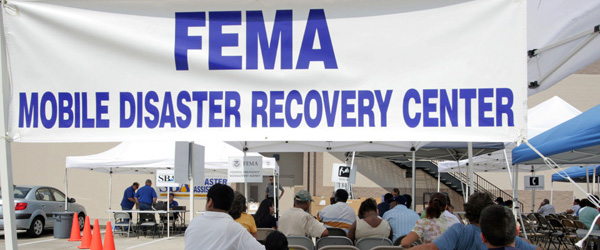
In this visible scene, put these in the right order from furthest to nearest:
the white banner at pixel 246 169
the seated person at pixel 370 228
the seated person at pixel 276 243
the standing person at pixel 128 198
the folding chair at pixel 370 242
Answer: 1. the standing person at pixel 128 198
2. the white banner at pixel 246 169
3. the seated person at pixel 370 228
4. the folding chair at pixel 370 242
5. the seated person at pixel 276 243

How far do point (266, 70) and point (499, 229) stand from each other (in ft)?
5.13

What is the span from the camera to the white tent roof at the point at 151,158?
1472 cm

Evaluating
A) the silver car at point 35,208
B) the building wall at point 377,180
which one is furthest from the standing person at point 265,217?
the building wall at point 377,180

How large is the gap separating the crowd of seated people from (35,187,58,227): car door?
35.1ft

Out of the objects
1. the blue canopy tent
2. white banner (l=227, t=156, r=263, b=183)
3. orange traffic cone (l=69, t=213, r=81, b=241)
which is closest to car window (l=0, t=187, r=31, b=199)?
orange traffic cone (l=69, t=213, r=81, b=241)

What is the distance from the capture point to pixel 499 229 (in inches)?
108

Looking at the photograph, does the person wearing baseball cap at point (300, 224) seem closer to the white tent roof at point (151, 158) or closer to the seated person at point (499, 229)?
the seated person at point (499, 229)

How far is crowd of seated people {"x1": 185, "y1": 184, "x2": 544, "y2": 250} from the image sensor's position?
2.83m

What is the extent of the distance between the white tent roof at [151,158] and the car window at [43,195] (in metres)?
1.33

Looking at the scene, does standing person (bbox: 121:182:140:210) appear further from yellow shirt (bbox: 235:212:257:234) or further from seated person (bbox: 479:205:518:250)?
seated person (bbox: 479:205:518:250)

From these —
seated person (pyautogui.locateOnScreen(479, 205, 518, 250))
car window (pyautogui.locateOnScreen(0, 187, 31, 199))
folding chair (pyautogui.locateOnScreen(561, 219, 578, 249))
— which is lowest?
folding chair (pyautogui.locateOnScreen(561, 219, 578, 249))

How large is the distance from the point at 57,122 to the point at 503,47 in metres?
2.67

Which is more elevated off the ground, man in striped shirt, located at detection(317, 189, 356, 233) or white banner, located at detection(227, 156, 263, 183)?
white banner, located at detection(227, 156, 263, 183)

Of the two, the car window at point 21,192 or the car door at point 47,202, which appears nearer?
the car window at point 21,192
